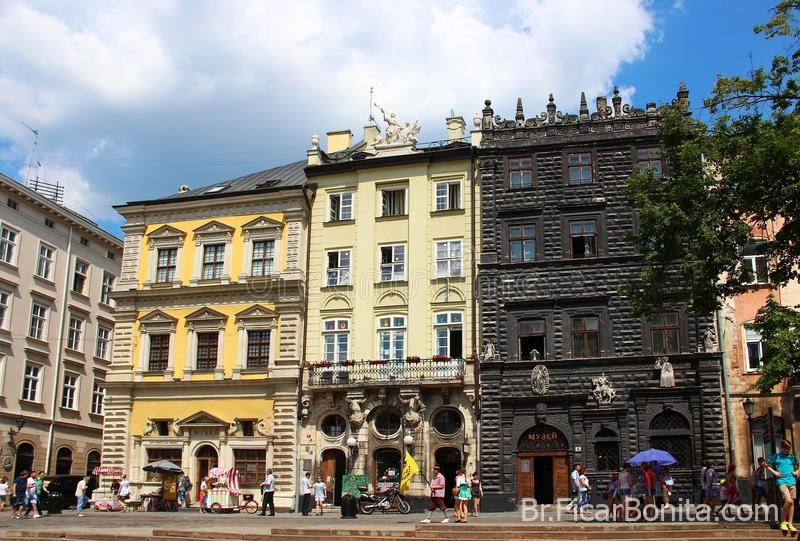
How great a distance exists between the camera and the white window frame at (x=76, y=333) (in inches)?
2023

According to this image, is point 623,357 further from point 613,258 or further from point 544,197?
point 544,197

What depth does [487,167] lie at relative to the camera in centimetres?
3900

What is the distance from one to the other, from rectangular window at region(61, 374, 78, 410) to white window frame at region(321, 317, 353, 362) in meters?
19.3

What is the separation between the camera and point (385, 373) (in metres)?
37.6

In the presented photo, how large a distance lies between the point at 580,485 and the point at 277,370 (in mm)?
16127

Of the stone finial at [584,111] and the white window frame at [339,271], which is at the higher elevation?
the stone finial at [584,111]

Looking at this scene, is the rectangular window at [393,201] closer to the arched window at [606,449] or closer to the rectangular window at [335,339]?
the rectangular window at [335,339]

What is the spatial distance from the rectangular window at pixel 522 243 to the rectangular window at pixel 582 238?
5.38 feet

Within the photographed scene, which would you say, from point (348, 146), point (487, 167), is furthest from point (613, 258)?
point (348, 146)

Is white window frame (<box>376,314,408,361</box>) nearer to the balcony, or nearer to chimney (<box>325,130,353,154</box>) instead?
the balcony

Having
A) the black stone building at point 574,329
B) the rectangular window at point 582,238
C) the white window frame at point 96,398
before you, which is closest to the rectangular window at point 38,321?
the white window frame at point 96,398

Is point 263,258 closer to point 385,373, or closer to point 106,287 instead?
point 385,373

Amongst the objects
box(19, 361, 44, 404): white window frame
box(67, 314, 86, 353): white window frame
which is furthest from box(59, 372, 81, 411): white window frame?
box(19, 361, 44, 404): white window frame

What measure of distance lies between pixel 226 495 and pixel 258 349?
6.67 m
